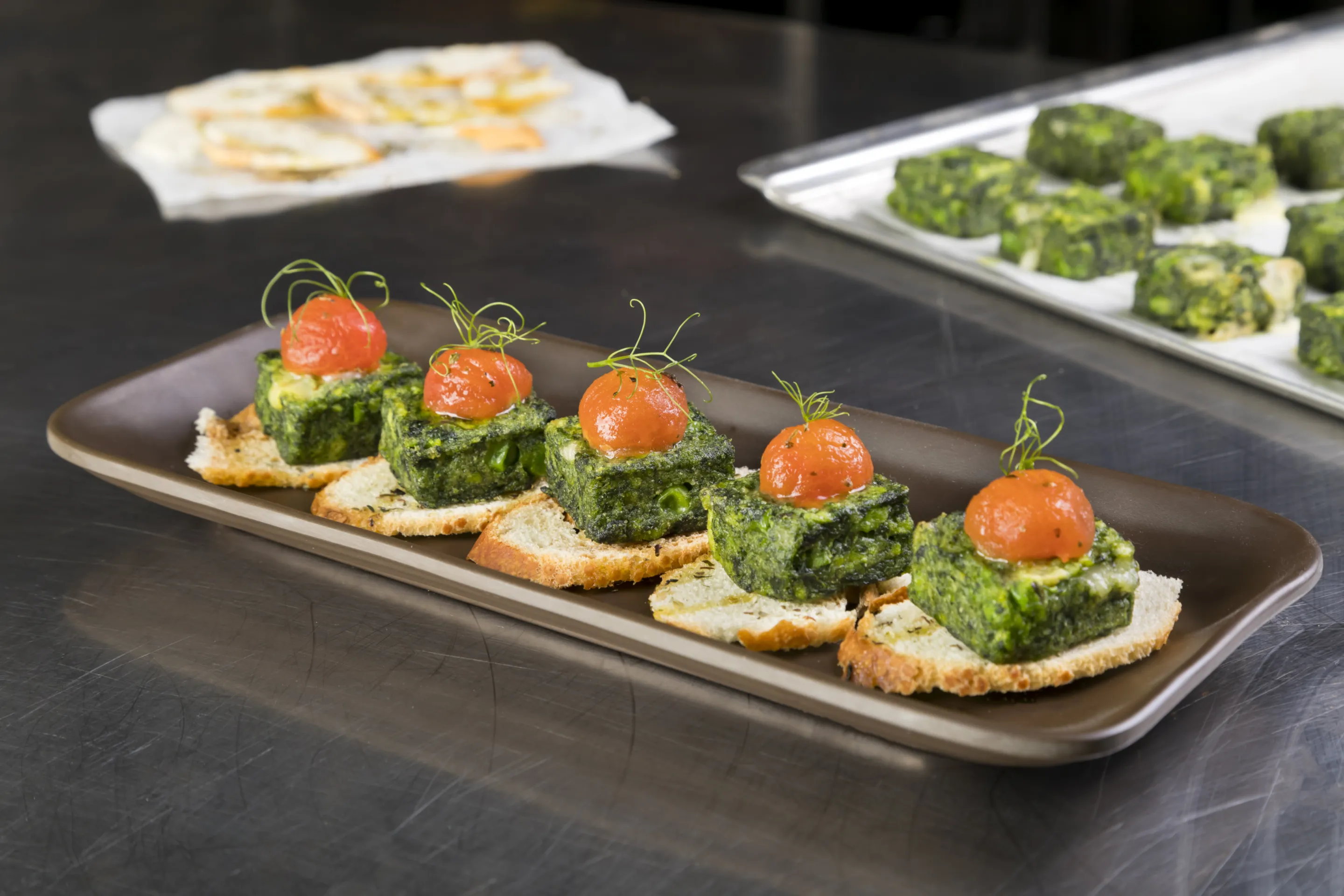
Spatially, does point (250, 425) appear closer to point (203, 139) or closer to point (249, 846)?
point (249, 846)

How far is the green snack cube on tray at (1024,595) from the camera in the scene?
1.54 m

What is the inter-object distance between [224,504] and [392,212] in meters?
1.92

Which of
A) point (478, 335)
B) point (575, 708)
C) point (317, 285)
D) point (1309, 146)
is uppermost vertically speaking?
point (1309, 146)

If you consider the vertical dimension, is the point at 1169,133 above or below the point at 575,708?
above

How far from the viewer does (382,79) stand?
4.41 metres

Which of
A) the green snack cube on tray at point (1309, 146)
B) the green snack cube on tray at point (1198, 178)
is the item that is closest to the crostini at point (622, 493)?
the green snack cube on tray at point (1198, 178)

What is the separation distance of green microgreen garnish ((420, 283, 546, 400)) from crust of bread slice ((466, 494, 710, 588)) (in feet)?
0.76

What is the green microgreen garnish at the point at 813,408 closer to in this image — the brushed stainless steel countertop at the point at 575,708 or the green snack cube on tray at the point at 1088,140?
the brushed stainless steel countertop at the point at 575,708

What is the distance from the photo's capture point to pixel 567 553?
1.85 m

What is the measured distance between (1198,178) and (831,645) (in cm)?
208

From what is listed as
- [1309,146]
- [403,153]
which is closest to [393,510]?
[403,153]

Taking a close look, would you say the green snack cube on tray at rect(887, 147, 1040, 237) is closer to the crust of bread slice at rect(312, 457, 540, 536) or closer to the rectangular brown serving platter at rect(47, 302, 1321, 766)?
the rectangular brown serving platter at rect(47, 302, 1321, 766)

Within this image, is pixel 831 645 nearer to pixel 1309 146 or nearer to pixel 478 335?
pixel 478 335

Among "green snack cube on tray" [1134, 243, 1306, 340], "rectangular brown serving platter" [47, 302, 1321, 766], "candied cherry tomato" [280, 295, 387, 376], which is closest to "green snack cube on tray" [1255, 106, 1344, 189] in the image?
"green snack cube on tray" [1134, 243, 1306, 340]
